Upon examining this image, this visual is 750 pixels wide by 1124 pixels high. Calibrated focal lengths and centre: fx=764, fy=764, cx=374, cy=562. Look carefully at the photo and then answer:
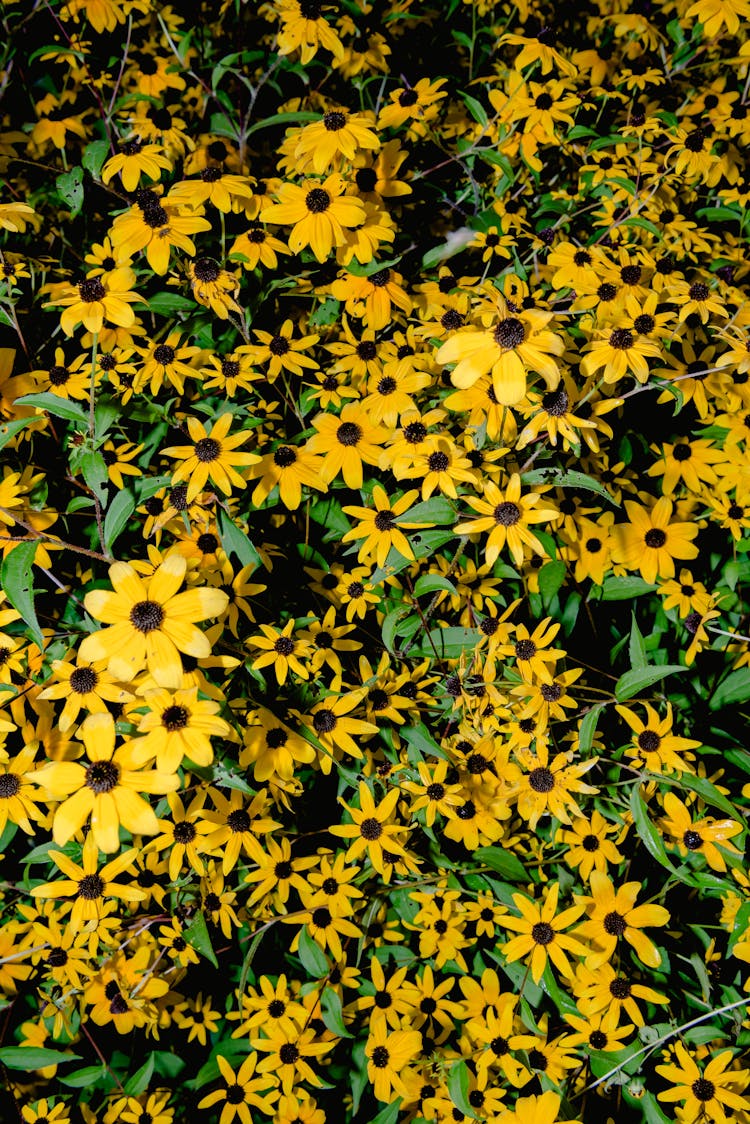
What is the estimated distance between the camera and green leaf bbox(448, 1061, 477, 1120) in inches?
62.2

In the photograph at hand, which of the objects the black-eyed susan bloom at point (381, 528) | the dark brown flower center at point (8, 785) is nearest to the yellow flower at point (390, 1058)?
the dark brown flower center at point (8, 785)

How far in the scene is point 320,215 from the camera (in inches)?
65.4

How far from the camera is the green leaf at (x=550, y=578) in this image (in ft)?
5.99

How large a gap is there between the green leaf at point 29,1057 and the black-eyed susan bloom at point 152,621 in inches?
44.3

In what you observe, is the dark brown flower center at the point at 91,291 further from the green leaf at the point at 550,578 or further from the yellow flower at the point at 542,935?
the yellow flower at the point at 542,935

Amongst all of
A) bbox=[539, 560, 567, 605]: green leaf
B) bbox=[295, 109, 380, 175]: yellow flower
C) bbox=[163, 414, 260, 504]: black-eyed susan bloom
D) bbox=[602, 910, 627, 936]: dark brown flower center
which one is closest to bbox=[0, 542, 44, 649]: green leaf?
bbox=[163, 414, 260, 504]: black-eyed susan bloom

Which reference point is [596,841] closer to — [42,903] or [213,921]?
[213,921]

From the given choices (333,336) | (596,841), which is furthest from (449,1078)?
(333,336)

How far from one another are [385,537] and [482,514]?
0.22 meters

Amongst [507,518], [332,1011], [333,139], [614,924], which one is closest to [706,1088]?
[614,924]

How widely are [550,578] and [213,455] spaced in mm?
844

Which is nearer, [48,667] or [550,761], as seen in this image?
[48,667]

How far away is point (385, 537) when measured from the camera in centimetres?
167

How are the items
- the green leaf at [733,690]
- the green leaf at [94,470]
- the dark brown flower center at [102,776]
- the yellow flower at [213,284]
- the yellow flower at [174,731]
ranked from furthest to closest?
the green leaf at [733,690] → the yellow flower at [213,284] → the green leaf at [94,470] → the dark brown flower center at [102,776] → the yellow flower at [174,731]
